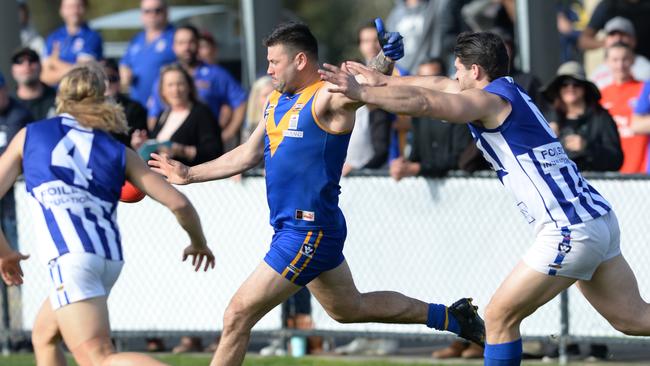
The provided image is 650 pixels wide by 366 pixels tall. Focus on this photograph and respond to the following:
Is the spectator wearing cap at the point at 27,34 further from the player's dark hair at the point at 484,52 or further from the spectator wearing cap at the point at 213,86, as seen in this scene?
the player's dark hair at the point at 484,52

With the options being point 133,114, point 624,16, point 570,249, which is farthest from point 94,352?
point 624,16

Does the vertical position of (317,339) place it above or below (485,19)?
below

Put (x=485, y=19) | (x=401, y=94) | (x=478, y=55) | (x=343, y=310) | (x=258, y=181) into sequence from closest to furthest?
(x=401, y=94) < (x=478, y=55) < (x=343, y=310) < (x=258, y=181) < (x=485, y=19)

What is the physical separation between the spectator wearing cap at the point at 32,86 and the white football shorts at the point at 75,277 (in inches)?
215

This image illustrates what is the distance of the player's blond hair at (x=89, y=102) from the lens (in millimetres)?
6973

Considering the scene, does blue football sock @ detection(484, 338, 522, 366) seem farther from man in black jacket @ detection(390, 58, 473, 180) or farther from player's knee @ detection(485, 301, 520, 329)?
man in black jacket @ detection(390, 58, 473, 180)

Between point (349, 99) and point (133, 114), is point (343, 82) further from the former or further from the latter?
point (133, 114)

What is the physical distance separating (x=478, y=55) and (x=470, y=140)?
3147 millimetres

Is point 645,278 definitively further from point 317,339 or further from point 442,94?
point 442,94

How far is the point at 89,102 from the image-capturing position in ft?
23.0

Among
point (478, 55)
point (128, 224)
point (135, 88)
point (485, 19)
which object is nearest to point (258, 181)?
point (128, 224)

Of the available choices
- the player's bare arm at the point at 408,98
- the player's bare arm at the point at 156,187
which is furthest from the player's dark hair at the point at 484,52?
the player's bare arm at the point at 156,187

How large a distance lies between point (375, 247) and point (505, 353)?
3.14 meters

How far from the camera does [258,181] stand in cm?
1063
